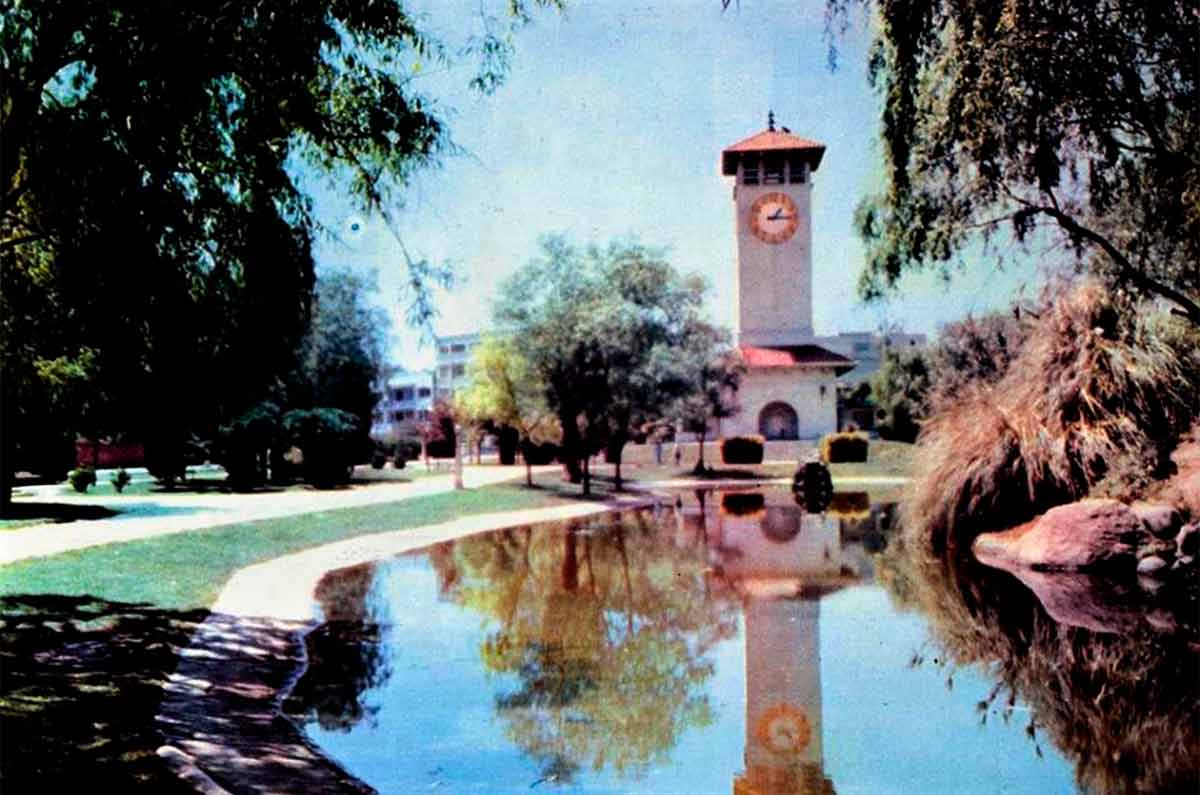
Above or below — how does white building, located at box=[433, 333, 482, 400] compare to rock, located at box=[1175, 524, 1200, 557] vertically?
above

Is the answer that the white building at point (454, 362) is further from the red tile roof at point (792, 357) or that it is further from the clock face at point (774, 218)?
the clock face at point (774, 218)

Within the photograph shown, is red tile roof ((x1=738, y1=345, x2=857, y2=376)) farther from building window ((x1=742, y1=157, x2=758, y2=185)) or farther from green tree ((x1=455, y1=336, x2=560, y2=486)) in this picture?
green tree ((x1=455, y1=336, x2=560, y2=486))

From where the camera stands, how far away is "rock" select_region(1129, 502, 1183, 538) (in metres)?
11.9

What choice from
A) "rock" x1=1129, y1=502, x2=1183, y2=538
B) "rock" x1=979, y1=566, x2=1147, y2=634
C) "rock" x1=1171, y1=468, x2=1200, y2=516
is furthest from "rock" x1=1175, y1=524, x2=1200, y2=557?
"rock" x1=979, y1=566, x2=1147, y2=634

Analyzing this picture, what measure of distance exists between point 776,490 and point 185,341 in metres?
24.3

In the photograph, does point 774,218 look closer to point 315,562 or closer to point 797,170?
point 797,170

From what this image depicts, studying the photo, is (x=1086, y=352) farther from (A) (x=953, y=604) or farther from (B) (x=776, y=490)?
(B) (x=776, y=490)

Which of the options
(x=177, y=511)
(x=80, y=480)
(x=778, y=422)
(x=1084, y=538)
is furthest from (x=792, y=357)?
(x=1084, y=538)

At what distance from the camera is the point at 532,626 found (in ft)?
32.6

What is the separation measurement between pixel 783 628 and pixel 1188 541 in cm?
551

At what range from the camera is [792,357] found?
44.7 m

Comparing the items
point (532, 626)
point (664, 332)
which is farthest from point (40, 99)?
point (664, 332)

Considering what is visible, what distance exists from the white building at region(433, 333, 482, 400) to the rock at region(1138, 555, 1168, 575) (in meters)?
22.8

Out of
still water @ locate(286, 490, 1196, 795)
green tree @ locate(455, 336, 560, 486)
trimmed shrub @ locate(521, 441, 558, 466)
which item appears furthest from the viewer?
trimmed shrub @ locate(521, 441, 558, 466)
